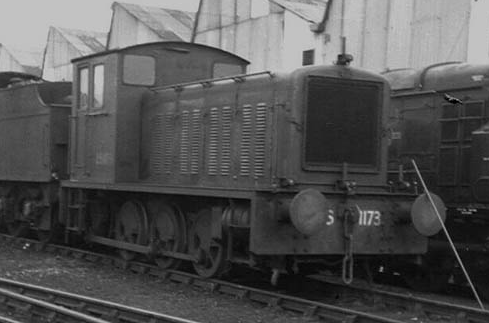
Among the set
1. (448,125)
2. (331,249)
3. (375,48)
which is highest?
(375,48)

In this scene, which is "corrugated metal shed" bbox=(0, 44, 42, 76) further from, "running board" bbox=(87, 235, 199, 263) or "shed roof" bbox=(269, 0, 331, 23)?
"running board" bbox=(87, 235, 199, 263)

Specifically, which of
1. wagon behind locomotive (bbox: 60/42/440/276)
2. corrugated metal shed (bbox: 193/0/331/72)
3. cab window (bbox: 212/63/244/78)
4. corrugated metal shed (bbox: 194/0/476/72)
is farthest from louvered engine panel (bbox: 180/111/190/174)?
corrugated metal shed (bbox: 193/0/331/72)

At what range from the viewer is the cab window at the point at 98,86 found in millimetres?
11820

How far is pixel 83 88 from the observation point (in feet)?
40.8

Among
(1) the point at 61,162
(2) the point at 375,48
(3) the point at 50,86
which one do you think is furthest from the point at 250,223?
(2) the point at 375,48

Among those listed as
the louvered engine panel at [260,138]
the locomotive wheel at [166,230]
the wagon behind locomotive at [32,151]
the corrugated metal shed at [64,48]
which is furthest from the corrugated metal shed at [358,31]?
the corrugated metal shed at [64,48]

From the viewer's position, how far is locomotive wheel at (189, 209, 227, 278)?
9812 mm

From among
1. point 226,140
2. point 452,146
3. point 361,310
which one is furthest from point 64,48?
point 361,310

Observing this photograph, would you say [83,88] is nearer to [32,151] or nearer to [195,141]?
[32,151]

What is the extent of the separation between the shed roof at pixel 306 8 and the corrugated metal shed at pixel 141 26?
8.72m

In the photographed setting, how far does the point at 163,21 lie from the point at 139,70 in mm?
24344

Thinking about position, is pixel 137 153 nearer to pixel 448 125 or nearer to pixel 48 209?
pixel 48 209

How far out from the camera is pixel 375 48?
67.5ft

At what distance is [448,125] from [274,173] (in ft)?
10.5
